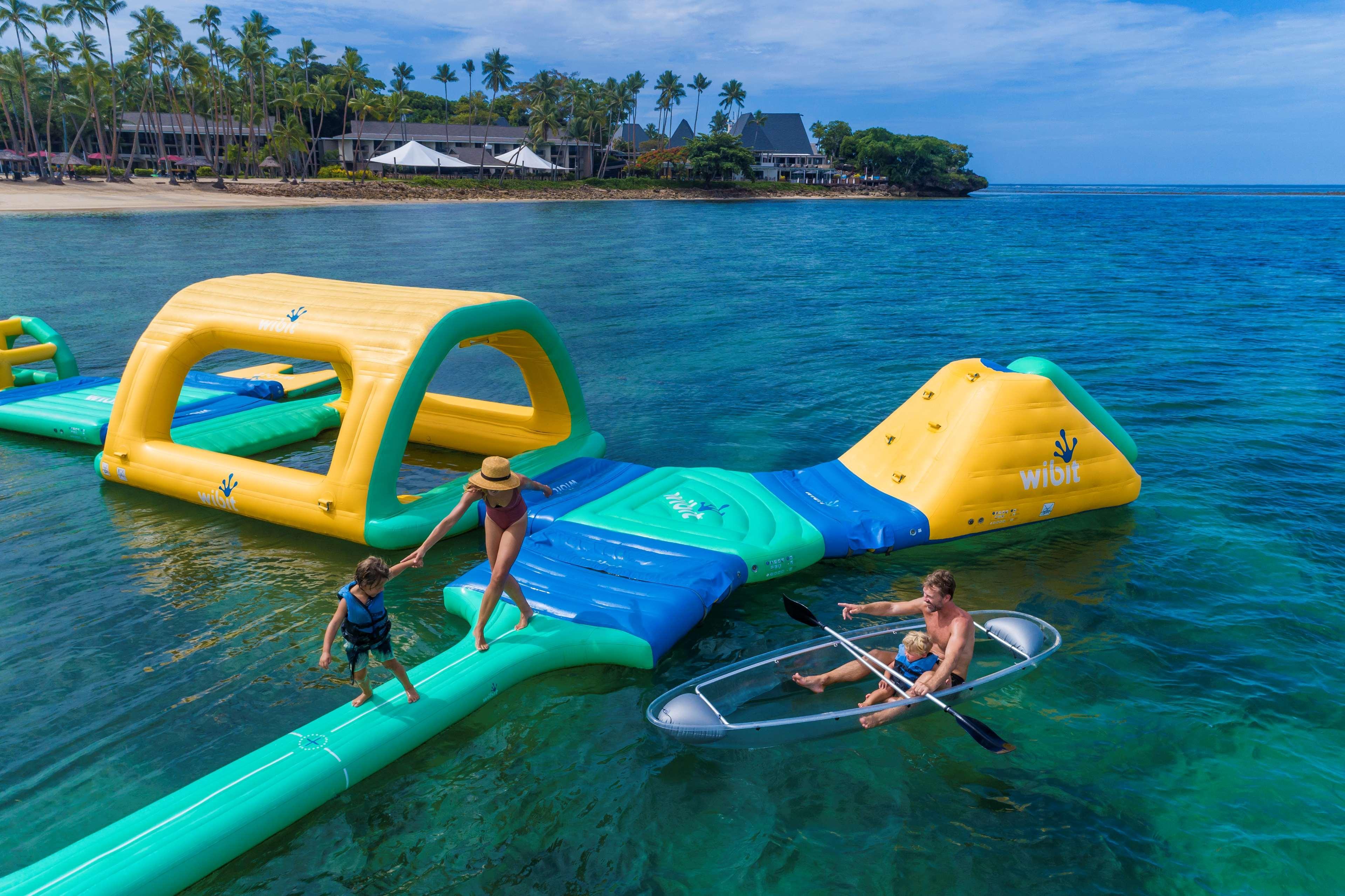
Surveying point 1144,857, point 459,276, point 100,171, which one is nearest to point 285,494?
point 1144,857

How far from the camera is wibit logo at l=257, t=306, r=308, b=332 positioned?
10273 mm

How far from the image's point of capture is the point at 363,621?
19.7ft

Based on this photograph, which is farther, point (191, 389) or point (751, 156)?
point (751, 156)

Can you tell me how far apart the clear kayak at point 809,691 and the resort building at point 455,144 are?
8990 centimetres

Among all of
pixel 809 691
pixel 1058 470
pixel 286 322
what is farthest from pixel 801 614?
pixel 286 322

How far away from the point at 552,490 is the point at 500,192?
84.9 metres

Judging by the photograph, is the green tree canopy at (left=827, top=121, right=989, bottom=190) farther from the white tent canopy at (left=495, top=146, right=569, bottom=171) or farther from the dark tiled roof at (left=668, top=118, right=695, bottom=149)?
the white tent canopy at (left=495, top=146, right=569, bottom=171)

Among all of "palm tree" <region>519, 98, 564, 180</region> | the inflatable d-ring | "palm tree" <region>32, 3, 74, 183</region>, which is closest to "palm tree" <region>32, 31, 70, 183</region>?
"palm tree" <region>32, 3, 74, 183</region>

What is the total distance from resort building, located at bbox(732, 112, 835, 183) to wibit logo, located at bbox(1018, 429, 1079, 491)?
11637 cm

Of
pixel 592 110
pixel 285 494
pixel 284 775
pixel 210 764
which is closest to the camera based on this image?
pixel 284 775

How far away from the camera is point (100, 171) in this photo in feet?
256

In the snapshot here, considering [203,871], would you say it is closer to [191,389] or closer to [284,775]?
[284,775]

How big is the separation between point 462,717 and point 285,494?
178 inches

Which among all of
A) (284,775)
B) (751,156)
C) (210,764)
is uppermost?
(751,156)
